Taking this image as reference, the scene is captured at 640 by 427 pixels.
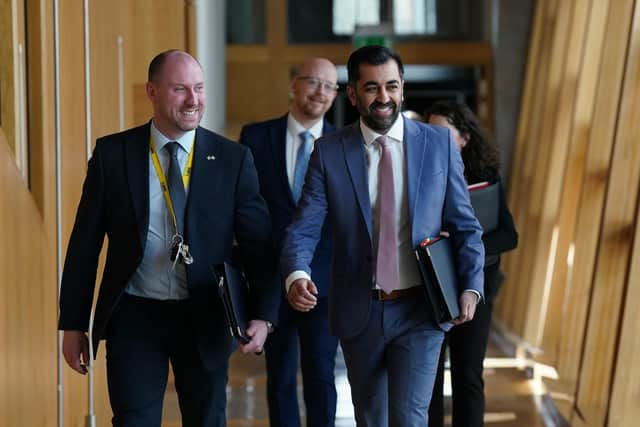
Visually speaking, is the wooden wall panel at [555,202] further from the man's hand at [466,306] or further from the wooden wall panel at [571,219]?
the man's hand at [466,306]

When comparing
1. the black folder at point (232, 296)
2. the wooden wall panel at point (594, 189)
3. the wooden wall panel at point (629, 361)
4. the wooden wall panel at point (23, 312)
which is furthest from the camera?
the wooden wall panel at point (594, 189)

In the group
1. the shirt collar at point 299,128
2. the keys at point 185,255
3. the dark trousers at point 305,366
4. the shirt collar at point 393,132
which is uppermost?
the shirt collar at point 393,132

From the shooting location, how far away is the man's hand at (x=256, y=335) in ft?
13.0

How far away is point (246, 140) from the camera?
5852 millimetres

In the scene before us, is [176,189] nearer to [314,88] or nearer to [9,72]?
[9,72]

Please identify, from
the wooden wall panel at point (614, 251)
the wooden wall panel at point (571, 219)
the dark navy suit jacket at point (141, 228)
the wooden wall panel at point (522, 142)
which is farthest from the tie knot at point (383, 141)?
the wooden wall panel at point (522, 142)

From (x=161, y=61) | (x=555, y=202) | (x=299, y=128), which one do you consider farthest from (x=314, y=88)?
(x=555, y=202)

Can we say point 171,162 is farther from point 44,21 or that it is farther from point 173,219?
point 44,21

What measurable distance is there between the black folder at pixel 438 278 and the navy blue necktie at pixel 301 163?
1.69 metres

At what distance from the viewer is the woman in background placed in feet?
17.9

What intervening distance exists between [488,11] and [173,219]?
Answer: 348 inches

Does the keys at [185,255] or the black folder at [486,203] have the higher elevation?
the keys at [185,255]

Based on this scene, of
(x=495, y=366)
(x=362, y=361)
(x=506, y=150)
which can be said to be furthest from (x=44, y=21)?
(x=506, y=150)

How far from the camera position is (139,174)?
13.1ft
